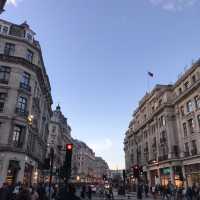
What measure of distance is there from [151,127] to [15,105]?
37.9 meters

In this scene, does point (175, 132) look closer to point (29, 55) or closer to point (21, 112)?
point (21, 112)

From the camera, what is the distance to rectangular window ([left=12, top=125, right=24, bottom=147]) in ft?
106

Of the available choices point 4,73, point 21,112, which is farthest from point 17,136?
point 4,73

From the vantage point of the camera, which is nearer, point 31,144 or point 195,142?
point 31,144

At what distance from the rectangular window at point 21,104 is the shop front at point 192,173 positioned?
28.0 m

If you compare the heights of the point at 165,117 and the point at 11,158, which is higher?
the point at 165,117

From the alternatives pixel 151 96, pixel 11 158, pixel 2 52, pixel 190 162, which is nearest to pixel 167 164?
pixel 190 162

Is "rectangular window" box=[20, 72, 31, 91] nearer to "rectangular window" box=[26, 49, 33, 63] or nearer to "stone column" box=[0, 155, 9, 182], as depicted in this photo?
"rectangular window" box=[26, 49, 33, 63]

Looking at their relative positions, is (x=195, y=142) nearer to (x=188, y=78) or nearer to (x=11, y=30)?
(x=188, y=78)

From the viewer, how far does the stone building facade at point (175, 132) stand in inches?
1650

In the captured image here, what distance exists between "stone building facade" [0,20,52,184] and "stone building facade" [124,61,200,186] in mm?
20442

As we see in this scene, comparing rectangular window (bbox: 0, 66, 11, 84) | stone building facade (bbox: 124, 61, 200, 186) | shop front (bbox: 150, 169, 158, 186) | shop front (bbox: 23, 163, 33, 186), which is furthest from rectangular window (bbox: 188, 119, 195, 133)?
rectangular window (bbox: 0, 66, 11, 84)

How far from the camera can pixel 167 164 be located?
48625 millimetres

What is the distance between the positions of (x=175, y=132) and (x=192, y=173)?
9.94 meters
